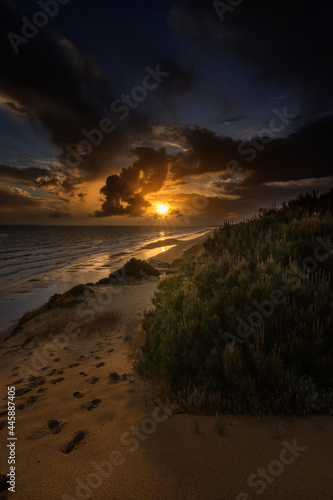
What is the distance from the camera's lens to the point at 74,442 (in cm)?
315

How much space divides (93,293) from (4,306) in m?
6.14

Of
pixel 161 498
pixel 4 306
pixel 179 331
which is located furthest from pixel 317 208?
pixel 4 306

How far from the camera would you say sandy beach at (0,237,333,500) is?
2.34 metres

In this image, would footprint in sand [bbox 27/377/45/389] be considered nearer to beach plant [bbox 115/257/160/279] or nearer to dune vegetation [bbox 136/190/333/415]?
dune vegetation [bbox 136/190/333/415]

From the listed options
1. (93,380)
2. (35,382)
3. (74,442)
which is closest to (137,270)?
(35,382)

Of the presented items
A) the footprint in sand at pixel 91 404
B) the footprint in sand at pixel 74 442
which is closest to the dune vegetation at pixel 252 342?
the footprint in sand at pixel 91 404

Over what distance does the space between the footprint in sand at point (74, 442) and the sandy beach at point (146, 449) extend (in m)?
0.01

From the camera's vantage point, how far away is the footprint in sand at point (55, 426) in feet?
11.5

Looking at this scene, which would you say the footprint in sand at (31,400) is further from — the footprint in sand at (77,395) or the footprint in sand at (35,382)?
the footprint in sand at (77,395)

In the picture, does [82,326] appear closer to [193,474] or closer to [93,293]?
[93,293]

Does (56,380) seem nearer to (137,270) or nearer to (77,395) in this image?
(77,395)

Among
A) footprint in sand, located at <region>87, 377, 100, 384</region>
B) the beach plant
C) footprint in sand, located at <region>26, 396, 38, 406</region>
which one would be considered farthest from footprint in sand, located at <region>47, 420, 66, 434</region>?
the beach plant

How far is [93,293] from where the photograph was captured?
12.8 m

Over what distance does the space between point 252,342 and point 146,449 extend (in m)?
2.20
